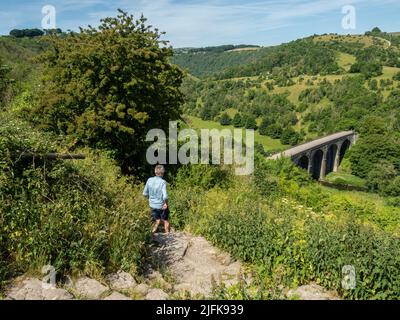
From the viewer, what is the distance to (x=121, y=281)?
5133mm

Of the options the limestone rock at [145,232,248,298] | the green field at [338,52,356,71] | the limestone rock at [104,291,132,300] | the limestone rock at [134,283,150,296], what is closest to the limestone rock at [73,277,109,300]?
the limestone rock at [104,291,132,300]

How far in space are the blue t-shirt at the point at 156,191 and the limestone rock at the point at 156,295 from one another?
9.84 ft

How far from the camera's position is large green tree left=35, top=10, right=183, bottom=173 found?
40.1ft

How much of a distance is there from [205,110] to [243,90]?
17.8 metres

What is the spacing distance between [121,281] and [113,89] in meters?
8.43

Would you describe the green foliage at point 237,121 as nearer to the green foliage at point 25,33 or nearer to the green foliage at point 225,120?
the green foliage at point 225,120

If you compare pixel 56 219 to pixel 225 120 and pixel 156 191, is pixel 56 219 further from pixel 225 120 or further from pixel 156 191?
pixel 225 120

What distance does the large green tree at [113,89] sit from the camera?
12.2 meters

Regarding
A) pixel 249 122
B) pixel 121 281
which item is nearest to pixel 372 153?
pixel 249 122

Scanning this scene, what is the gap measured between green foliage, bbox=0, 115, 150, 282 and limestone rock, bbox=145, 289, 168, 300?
0.56 metres

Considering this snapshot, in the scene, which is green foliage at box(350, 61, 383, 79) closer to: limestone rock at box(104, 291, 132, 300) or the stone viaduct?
the stone viaduct

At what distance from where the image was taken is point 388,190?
5922 cm
